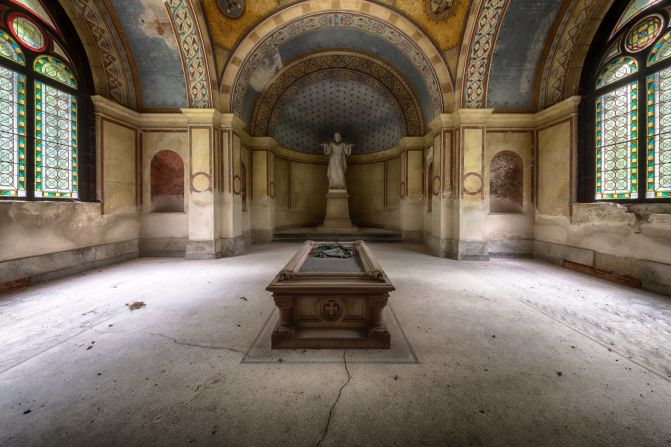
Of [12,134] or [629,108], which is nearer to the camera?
[12,134]

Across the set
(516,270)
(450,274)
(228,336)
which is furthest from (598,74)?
(228,336)

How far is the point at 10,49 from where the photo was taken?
509cm

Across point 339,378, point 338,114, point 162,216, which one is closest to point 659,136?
point 339,378

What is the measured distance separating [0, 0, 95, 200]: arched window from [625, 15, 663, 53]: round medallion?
A: 38.6 ft

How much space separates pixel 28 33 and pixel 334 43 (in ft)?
25.6

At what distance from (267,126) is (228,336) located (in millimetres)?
9057

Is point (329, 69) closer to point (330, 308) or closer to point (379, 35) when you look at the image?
point (379, 35)

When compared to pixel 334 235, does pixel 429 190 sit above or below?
above

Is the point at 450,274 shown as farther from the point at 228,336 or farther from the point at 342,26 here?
the point at 342,26

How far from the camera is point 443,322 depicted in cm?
348

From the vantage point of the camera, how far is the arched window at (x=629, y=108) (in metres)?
5.07

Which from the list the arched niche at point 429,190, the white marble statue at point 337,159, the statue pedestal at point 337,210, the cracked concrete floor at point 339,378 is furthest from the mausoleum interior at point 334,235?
the statue pedestal at point 337,210

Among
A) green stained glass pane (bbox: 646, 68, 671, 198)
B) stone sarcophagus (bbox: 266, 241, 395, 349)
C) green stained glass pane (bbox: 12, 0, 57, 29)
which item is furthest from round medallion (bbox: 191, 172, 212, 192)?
green stained glass pane (bbox: 646, 68, 671, 198)

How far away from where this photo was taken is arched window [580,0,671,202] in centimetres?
507
